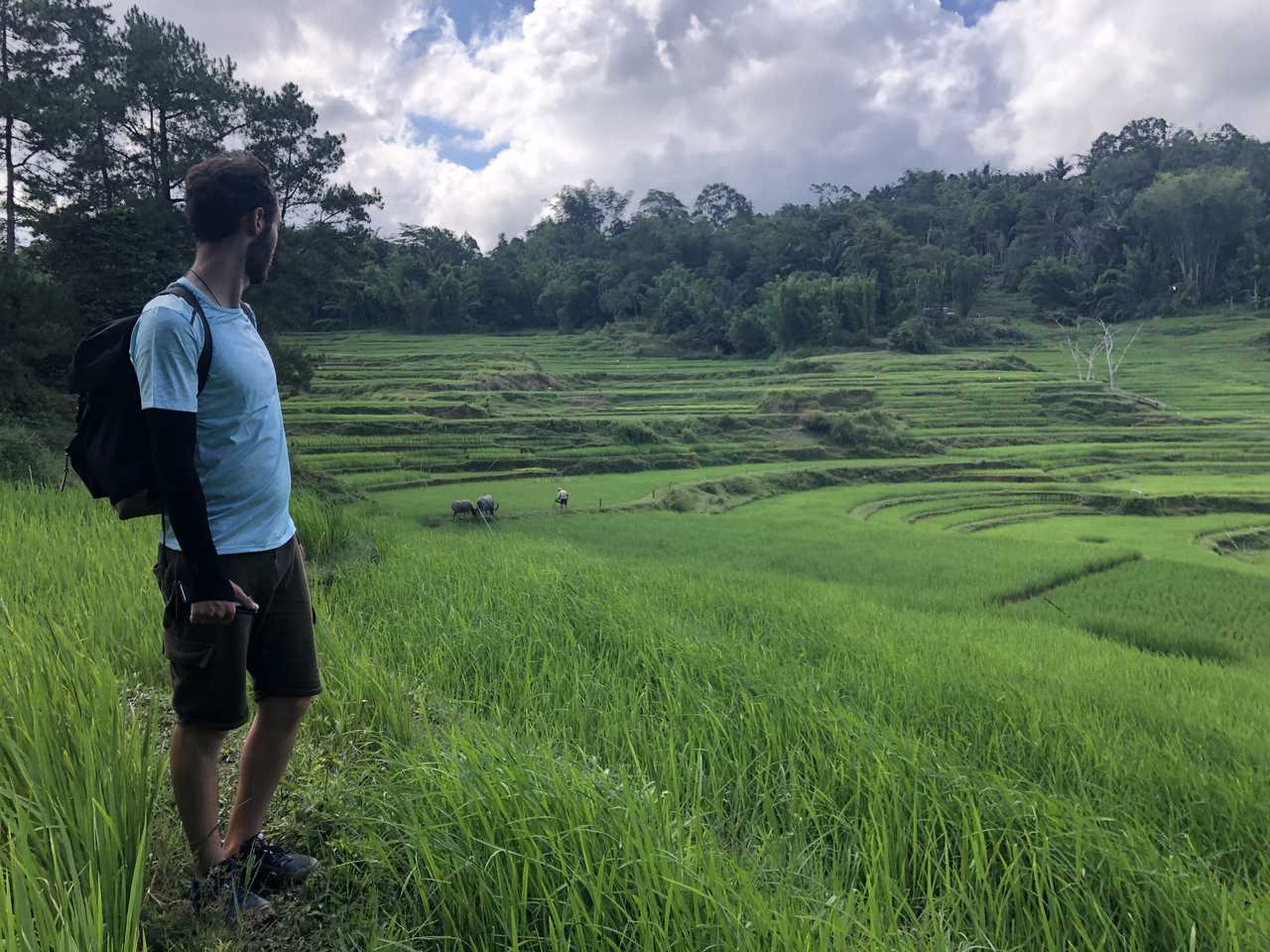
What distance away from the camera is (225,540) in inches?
64.2

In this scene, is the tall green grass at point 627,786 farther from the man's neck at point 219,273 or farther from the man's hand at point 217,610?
the man's neck at point 219,273

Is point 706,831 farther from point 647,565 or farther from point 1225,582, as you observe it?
point 1225,582

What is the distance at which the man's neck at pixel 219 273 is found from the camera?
1668 millimetres

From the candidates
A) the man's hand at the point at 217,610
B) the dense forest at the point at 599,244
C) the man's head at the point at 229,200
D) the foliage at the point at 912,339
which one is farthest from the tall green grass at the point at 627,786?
the foliage at the point at 912,339

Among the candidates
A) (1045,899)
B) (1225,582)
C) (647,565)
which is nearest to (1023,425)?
(1225,582)

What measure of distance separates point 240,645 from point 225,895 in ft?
1.61

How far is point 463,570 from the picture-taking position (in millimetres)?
5531

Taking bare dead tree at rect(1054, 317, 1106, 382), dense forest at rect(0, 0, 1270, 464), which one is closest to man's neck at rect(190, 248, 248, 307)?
dense forest at rect(0, 0, 1270, 464)

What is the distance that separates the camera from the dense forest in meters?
12.5

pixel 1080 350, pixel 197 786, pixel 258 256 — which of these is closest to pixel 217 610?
pixel 197 786

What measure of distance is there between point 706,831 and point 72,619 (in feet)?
8.25

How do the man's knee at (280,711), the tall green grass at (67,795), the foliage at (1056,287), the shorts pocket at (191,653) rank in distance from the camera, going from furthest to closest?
1. the foliage at (1056,287)
2. the man's knee at (280,711)
3. the shorts pocket at (191,653)
4. the tall green grass at (67,795)

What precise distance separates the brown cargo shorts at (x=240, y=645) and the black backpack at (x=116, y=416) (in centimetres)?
16

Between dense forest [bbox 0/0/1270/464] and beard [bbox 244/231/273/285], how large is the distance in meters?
11.3
